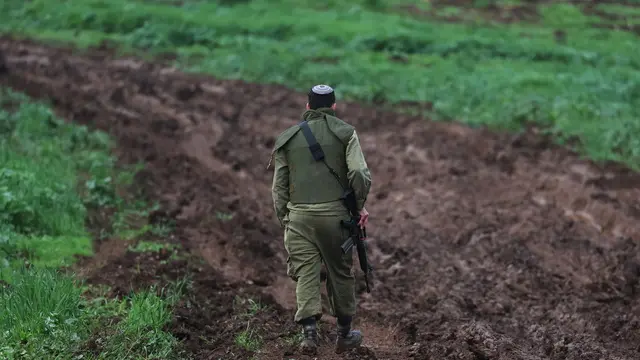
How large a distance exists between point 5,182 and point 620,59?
57.2 feet

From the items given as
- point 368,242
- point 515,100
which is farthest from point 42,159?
point 515,100

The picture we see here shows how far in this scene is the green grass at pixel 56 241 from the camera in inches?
236

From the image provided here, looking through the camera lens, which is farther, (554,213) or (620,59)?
(620,59)

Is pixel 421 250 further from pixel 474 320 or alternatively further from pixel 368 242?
pixel 474 320

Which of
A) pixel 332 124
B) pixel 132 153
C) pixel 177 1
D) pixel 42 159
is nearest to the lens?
pixel 332 124

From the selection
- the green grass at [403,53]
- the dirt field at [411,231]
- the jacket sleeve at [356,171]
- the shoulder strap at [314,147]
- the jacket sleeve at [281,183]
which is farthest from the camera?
the green grass at [403,53]

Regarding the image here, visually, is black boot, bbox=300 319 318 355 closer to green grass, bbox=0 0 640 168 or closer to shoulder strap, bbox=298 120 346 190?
shoulder strap, bbox=298 120 346 190

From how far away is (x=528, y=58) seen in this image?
22719mm

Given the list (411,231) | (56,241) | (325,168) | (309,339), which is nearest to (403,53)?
(411,231)

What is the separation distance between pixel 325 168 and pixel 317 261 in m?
0.75

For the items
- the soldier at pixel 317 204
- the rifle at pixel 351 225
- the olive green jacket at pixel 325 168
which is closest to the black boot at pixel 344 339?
the soldier at pixel 317 204

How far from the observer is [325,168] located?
6164 millimetres

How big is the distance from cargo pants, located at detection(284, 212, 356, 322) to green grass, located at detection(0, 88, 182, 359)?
1136 millimetres

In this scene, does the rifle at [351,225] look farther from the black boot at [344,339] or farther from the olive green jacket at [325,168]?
the black boot at [344,339]
